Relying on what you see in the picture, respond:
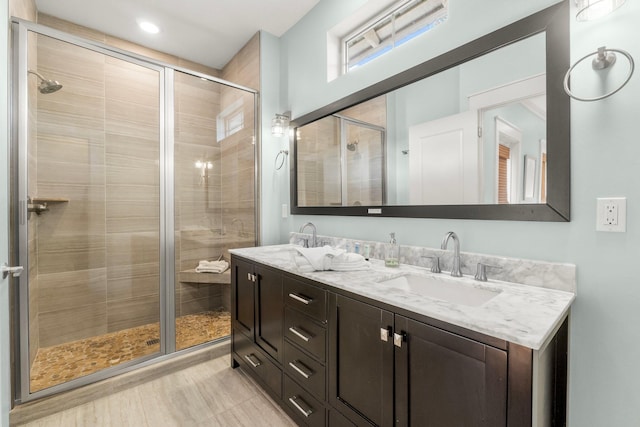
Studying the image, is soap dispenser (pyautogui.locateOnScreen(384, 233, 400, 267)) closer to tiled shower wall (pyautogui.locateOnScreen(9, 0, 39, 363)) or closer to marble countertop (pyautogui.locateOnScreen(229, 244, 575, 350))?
marble countertop (pyautogui.locateOnScreen(229, 244, 575, 350))

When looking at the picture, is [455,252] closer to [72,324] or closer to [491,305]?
[491,305]

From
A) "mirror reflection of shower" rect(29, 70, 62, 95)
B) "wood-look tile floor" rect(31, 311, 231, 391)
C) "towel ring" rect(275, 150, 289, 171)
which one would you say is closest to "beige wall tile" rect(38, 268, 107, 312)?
"wood-look tile floor" rect(31, 311, 231, 391)

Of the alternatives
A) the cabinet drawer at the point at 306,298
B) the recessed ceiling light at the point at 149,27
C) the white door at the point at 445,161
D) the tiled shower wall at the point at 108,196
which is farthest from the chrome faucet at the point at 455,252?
the recessed ceiling light at the point at 149,27

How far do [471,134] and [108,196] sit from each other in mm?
2676

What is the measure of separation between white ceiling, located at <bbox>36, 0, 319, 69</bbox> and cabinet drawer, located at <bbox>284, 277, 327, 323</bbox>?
2.21 metres

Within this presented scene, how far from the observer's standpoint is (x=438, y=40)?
5.09 ft

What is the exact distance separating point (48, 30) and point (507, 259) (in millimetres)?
2917

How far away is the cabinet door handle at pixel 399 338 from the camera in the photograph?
1.02 meters

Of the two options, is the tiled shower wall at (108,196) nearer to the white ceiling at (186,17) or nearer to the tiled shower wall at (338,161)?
the white ceiling at (186,17)

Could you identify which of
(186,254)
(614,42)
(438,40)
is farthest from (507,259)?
(186,254)

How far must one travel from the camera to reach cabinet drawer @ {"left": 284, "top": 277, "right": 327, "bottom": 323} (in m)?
1.36

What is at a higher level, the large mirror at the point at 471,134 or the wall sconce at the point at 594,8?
the wall sconce at the point at 594,8

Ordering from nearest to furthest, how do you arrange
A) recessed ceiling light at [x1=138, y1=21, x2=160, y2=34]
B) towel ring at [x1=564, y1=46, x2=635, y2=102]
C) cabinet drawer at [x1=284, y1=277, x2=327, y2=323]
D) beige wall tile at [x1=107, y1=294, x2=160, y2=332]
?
1. towel ring at [x1=564, y1=46, x2=635, y2=102]
2. cabinet drawer at [x1=284, y1=277, x2=327, y2=323]
3. beige wall tile at [x1=107, y1=294, x2=160, y2=332]
4. recessed ceiling light at [x1=138, y1=21, x2=160, y2=34]

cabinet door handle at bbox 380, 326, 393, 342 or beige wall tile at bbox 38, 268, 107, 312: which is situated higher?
cabinet door handle at bbox 380, 326, 393, 342
